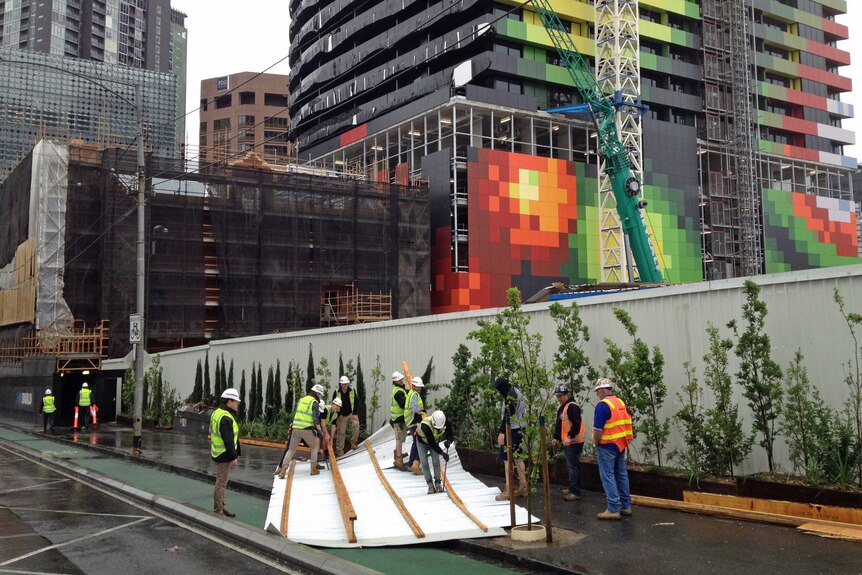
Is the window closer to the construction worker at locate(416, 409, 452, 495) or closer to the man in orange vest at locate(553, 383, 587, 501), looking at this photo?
the construction worker at locate(416, 409, 452, 495)

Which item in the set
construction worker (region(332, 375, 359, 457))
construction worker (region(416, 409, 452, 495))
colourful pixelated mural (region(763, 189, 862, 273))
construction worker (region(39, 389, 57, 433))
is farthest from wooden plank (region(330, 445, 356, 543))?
colourful pixelated mural (region(763, 189, 862, 273))

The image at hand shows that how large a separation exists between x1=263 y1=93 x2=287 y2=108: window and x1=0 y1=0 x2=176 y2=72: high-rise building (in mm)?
45892

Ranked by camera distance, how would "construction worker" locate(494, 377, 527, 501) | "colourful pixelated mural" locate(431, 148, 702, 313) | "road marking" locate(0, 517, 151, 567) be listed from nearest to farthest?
1. "road marking" locate(0, 517, 151, 567)
2. "construction worker" locate(494, 377, 527, 501)
3. "colourful pixelated mural" locate(431, 148, 702, 313)

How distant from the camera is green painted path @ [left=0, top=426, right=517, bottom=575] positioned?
866cm

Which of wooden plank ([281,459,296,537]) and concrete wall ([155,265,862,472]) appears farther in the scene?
concrete wall ([155,265,862,472])

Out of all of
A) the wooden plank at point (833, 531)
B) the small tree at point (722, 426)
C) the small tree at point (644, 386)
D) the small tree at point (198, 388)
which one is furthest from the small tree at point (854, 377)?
the small tree at point (198, 388)

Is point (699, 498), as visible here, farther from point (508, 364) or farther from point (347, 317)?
point (347, 317)

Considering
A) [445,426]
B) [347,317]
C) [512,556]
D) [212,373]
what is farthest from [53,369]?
[512,556]

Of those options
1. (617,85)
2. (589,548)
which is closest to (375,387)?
(589,548)

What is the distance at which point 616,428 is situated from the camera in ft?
34.3

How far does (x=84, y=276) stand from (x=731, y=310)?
1473 inches

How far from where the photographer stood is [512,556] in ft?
28.6

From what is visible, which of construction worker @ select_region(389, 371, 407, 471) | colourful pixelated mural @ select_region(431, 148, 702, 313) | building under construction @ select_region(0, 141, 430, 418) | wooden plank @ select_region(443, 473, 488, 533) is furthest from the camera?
colourful pixelated mural @ select_region(431, 148, 702, 313)

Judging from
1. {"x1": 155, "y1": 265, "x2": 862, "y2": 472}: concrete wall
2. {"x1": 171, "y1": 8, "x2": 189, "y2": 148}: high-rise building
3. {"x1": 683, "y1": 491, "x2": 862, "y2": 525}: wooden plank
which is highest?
{"x1": 171, "y1": 8, "x2": 189, "y2": 148}: high-rise building
